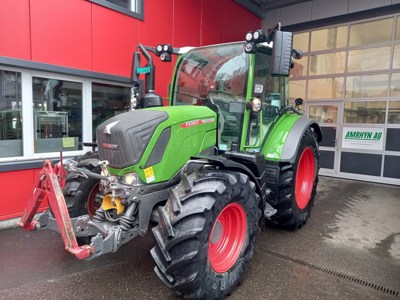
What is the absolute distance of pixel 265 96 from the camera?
3.65m

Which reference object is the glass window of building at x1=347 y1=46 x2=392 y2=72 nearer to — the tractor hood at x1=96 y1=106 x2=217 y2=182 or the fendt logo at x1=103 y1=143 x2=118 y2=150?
the tractor hood at x1=96 y1=106 x2=217 y2=182

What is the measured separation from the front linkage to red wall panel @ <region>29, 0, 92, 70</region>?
254cm

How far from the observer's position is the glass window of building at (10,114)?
405cm

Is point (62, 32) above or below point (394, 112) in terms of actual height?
above

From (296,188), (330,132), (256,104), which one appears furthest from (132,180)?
(330,132)

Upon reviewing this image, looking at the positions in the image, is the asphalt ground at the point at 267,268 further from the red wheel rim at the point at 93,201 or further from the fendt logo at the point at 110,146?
the fendt logo at the point at 110,146

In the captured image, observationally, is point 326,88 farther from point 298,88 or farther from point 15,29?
point 15,29

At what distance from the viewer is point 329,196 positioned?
19.5ft

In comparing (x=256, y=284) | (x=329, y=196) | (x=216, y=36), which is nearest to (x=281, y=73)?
(x=256, y=284)

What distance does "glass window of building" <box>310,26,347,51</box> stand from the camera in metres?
7.78

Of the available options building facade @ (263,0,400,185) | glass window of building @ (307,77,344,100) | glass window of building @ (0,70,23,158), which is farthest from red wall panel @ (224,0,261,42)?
glass window of building @ (0,70,23,158)

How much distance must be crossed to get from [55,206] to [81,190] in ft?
2.82

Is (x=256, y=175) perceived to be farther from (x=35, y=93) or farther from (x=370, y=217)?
(x=35, y=93)

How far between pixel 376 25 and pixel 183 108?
268 inches
